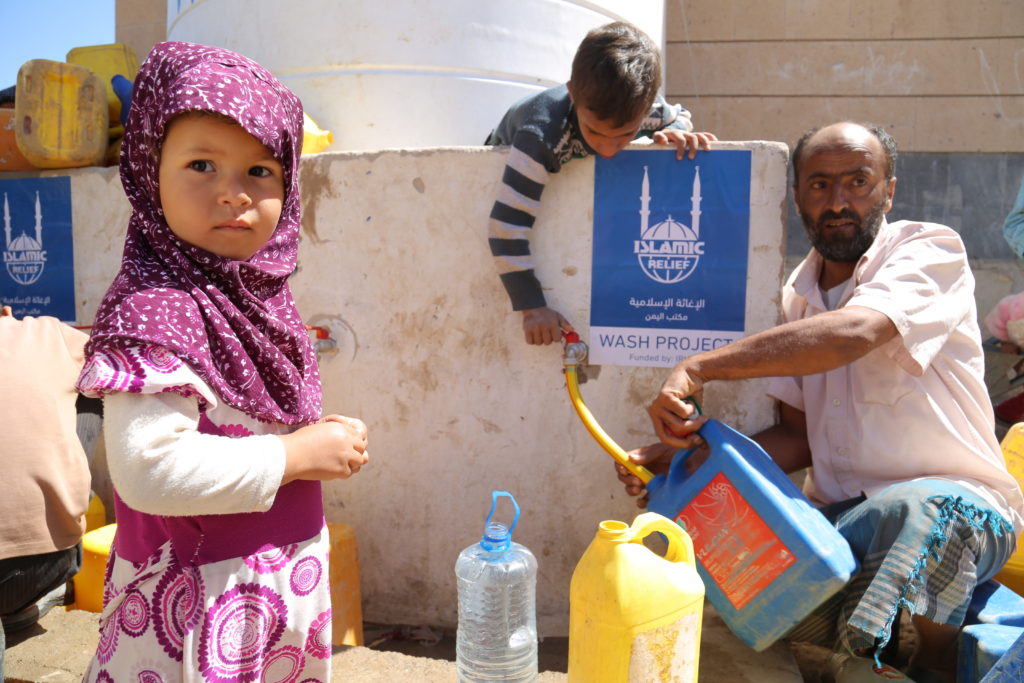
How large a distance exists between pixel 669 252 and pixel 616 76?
2.10ft

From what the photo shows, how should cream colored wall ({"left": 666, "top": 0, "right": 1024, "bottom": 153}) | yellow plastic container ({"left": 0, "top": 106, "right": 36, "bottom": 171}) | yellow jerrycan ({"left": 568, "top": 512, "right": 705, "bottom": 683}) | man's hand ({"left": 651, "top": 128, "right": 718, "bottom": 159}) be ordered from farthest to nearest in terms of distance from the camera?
cream colored wall ({"left": 666, "top": 0, "right": 1024, "bottom": 153}) → yellow plastic container ({"left": 0, "top": 106, "right": 36, "bottom": 171}) → man's hand ({"left": 651, "top": 128, "right": 718, "bottom": 159}) → yellow jerrycan ({"left": 568, "top": 512, "right": 705, "bottom": 683})

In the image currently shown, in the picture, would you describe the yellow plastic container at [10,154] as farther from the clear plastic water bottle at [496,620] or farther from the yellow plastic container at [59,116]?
the clear plastic water bottle at [496,620]

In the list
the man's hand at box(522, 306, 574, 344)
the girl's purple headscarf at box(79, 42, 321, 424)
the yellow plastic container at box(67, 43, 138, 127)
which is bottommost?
the man's hand at box(522, 306, 574, 344)

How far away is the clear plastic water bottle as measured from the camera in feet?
7.18

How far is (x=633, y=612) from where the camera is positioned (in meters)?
1.72

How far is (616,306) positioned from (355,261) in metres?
1.05

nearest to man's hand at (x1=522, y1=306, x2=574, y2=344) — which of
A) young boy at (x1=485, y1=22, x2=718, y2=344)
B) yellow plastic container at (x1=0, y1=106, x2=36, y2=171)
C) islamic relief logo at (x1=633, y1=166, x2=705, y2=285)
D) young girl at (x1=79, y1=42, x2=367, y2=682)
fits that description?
young boy at (x1=485, y1=22, x2=718, y2=344)

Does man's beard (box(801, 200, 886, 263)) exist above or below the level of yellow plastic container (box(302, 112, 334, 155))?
below

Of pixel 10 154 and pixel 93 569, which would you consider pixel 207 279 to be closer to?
pixel 93 569

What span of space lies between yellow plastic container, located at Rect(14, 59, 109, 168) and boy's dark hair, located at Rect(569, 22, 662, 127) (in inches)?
93.7

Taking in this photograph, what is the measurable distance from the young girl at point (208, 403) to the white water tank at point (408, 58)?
2390 mm

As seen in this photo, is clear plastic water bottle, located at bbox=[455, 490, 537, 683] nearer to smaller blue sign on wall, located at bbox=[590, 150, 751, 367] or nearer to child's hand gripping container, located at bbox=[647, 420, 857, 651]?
child's hand gripping container, located at bbox=[647, 420, 857, 651]

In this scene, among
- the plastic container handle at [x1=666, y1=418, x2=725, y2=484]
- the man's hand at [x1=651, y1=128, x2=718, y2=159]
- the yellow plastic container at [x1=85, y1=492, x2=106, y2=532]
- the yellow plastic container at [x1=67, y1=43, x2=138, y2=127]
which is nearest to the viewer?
the plastic container handle at [x1=666, y1=418, x2=725, y2=484]

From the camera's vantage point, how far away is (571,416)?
288 centimetres
